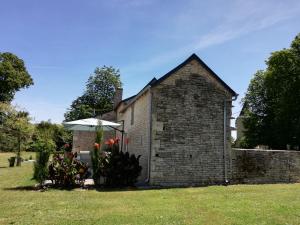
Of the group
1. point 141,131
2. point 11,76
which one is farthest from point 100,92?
point 141,131

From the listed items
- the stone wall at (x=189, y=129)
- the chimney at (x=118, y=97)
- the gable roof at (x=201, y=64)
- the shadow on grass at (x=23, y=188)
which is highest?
the chimney at (x=118, y=97)

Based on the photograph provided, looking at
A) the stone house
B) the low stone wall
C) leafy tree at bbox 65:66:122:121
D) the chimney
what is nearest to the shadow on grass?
the stone house

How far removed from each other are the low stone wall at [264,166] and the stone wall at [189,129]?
0.69 meters

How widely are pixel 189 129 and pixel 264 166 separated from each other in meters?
4.71

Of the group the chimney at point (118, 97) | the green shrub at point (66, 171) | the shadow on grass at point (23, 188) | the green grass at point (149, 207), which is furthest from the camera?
the chimney at point (118, 97)

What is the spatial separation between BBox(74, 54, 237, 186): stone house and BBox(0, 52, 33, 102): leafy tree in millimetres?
36450

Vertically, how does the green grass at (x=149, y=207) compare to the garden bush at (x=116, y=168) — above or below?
below

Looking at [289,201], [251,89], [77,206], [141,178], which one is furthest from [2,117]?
[251,89]

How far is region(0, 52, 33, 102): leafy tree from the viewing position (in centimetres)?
4809

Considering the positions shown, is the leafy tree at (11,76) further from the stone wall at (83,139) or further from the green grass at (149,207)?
the green grass at (149,207)

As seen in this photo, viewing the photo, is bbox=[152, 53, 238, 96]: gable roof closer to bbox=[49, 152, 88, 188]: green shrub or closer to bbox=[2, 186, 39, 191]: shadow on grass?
bbox=[49, 152, 88, 188]: green shrub

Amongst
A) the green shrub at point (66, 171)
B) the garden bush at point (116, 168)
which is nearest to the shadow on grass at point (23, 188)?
the green shrub at point (66, 171)

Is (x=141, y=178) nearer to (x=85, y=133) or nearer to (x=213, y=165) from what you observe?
(x=213, y=165)

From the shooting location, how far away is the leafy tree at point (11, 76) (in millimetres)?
48094
